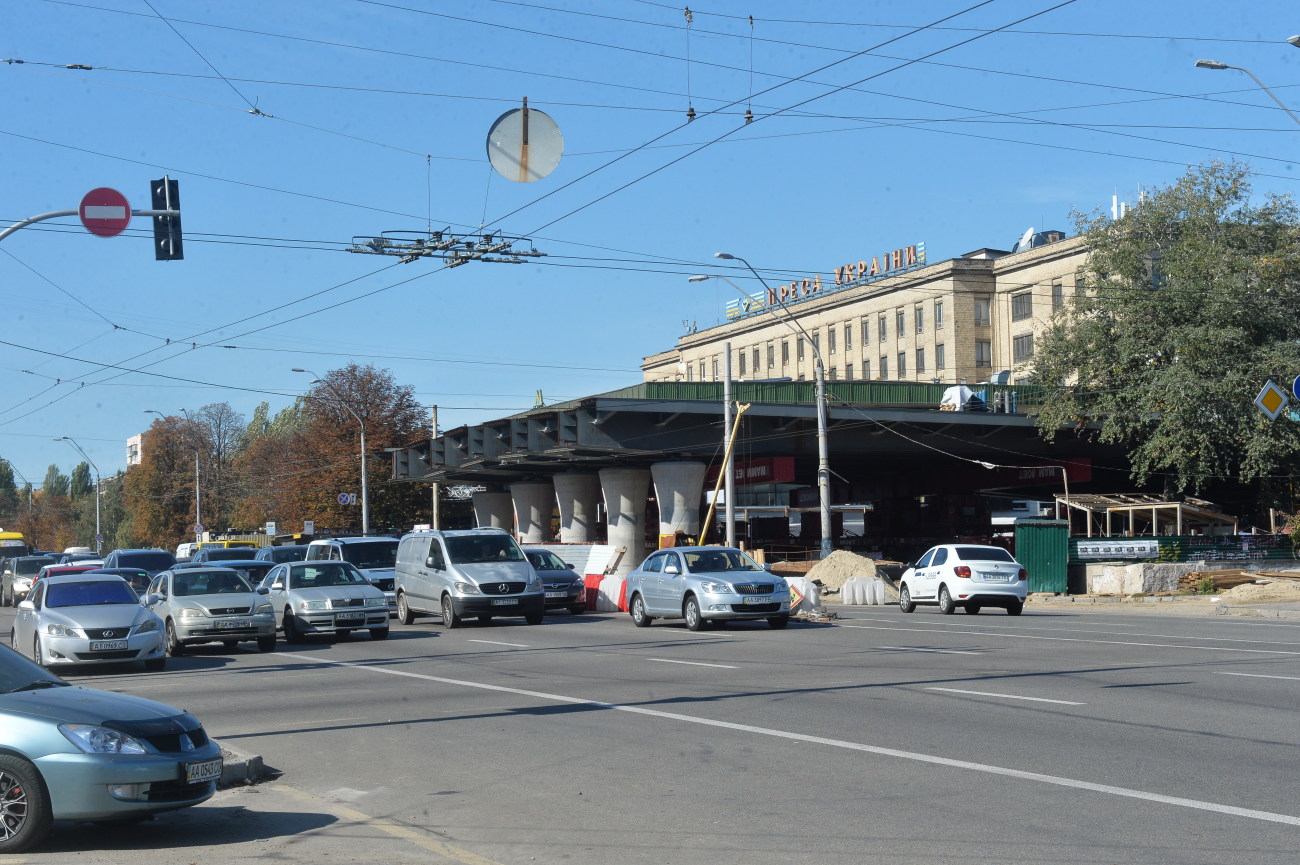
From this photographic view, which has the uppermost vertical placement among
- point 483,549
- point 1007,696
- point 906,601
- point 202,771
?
point 483,549

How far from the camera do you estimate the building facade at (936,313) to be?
300 ft

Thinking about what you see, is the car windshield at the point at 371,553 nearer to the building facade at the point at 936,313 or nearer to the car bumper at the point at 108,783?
the car bumper at the point at 108,783

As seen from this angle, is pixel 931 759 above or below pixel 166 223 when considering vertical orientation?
below

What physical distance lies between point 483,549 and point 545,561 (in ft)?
16.9

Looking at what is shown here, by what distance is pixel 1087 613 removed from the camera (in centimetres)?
3177

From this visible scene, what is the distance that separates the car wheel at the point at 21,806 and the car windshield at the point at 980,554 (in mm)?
24859

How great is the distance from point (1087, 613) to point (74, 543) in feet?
444

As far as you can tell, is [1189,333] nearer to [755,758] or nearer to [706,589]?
[706,589]

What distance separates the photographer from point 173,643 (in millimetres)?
22172

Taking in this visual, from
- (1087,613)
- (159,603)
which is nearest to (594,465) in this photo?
(1087,613)

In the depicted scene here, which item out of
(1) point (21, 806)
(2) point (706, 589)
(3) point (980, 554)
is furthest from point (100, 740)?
(3) point (980, 554)

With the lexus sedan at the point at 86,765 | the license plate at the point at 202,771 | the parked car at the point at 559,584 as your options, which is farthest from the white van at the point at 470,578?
the lexus sedan at the point at 86,765

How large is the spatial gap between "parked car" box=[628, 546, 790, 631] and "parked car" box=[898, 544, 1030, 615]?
6836 mm

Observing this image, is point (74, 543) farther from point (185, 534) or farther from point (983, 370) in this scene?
point (983, 370)
